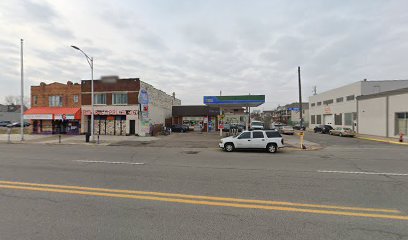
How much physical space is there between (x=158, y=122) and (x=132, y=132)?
615 cm

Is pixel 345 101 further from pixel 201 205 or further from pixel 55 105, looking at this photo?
pixel 55 105

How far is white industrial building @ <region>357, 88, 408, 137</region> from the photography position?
28.4 m

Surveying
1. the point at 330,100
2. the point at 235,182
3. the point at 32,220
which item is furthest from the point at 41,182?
the point at 330,100

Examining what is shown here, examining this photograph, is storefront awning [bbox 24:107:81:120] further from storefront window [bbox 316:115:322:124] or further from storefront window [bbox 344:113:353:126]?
storefront window [bbox 316:115:322:124]

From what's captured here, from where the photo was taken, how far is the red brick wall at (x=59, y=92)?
3381 centimetres

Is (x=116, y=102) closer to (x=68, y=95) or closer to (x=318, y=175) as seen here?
(x=68, y=95)

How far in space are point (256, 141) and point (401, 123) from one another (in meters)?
23.0

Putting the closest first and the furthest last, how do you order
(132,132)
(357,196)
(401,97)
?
(357,196), (401,97), (132,132)

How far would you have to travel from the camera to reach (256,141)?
1672 centimetres

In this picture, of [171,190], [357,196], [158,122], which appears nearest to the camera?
[357,196]

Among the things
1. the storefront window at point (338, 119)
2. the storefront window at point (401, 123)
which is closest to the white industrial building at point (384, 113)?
the storefront window at point (401, 123)

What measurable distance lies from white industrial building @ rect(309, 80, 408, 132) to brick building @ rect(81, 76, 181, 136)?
3259 centimetres

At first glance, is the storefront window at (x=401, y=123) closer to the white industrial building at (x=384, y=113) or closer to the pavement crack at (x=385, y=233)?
the white industrial building at (x=384, y=113)

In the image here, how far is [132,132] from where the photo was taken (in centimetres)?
3256
